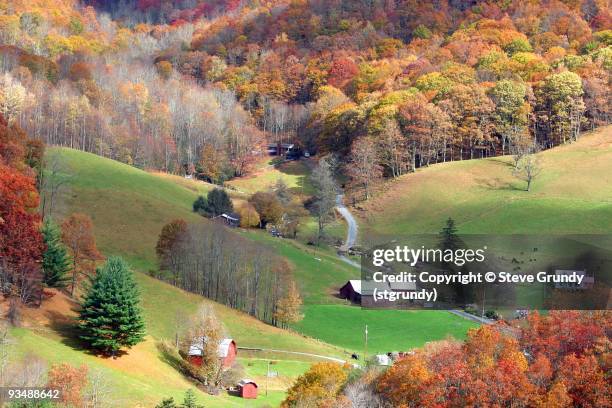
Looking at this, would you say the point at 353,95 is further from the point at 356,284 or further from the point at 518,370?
the point at 518,370

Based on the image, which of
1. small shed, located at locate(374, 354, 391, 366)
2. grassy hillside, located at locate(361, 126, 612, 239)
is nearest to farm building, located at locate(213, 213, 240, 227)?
grassy hillside, located at locate(361, 126, 612, 239)

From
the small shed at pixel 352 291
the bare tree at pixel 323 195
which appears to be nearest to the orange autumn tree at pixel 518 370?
the small shed at pixel 352 291

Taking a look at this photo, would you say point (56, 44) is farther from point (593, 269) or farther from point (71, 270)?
point (593, 269)

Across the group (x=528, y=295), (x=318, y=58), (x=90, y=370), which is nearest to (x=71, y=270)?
(x=90, y=370)

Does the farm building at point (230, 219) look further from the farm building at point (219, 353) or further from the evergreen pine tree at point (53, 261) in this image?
the farm building at point (219, 353)

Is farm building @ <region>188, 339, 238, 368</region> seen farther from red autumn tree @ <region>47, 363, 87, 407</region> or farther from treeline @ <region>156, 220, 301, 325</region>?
red autumn tree @ <region>47, 363, 87, 407</region>
